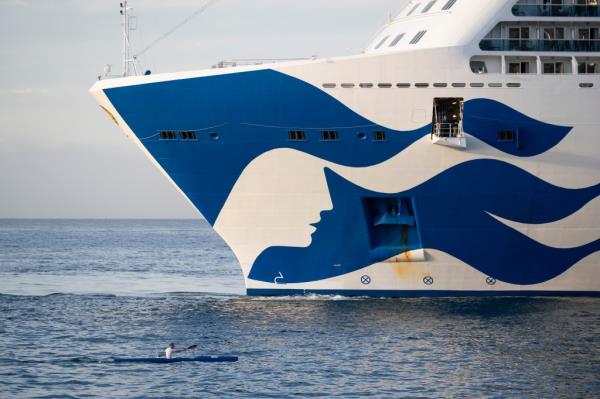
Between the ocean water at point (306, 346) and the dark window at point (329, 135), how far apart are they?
224 inches

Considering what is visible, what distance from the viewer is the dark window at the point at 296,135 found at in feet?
123

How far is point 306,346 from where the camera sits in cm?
3147

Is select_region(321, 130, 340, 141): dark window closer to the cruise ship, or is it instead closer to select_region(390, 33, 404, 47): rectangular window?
the cruise ship

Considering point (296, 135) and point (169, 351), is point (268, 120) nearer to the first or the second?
point (296, 135)

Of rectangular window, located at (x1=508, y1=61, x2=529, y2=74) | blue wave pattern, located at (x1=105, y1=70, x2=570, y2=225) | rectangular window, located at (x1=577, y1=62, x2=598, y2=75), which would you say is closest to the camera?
blue wave pattern, located at (x1=105, y1=70, x2=570, y2=225)

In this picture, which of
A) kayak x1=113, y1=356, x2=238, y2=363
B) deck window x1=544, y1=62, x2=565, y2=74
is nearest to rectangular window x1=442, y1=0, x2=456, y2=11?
deck window x1=544, y1=62, x2=565, y2=74

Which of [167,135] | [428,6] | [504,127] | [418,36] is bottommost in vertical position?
[504,127]

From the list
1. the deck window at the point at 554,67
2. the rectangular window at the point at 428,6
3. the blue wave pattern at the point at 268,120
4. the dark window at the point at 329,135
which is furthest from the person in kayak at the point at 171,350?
the rectangular window at the point at 428,6

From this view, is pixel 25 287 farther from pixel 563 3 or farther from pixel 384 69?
pixel 563 3

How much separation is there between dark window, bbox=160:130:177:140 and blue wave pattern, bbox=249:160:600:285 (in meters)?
5.28

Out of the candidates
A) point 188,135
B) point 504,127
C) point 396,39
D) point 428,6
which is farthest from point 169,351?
point 428,6

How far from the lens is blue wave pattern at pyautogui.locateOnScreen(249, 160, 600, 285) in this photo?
3772 centimetres

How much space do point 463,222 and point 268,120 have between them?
7.76m

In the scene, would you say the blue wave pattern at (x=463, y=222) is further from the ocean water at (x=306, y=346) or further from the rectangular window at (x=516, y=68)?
the rectangular window at (x=516, y=68)
